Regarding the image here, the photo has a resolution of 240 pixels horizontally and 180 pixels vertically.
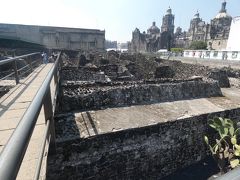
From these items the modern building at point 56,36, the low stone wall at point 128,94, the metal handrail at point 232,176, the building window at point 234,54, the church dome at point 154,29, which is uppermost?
the church dome at point 154,29

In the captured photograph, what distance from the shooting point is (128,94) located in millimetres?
5320

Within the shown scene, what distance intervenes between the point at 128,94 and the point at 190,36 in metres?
75.5

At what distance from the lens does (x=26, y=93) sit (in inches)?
190

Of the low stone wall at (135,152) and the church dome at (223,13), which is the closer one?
the low stone wall at (135,152)

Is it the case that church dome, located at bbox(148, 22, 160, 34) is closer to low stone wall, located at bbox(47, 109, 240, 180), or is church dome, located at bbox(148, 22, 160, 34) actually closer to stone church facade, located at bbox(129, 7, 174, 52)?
stone church facade, located at bbox(129, 7, 174, 52)

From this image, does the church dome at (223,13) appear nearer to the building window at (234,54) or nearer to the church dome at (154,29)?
the church dome at (154,29)

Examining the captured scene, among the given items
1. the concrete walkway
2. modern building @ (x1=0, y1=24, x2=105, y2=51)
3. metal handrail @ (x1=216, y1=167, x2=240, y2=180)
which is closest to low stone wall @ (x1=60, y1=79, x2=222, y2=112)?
the concrete walkway

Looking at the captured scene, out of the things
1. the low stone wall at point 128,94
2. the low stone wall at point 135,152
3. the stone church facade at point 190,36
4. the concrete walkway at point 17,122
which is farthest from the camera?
the stone church facade at point 190,36

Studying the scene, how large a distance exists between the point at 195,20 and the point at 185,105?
83.2m

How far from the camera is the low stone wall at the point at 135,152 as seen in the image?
11.6 feet

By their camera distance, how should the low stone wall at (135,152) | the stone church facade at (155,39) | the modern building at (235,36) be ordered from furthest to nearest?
the stone church facade at (155,39) < the modern building at (235,36) < the low stone wall at (135,152)

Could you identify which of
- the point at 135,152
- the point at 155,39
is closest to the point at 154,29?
the point at 155,39

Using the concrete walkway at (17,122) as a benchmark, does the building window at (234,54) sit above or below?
above

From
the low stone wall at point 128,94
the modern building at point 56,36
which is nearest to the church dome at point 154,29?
the modern building at point 56,36
